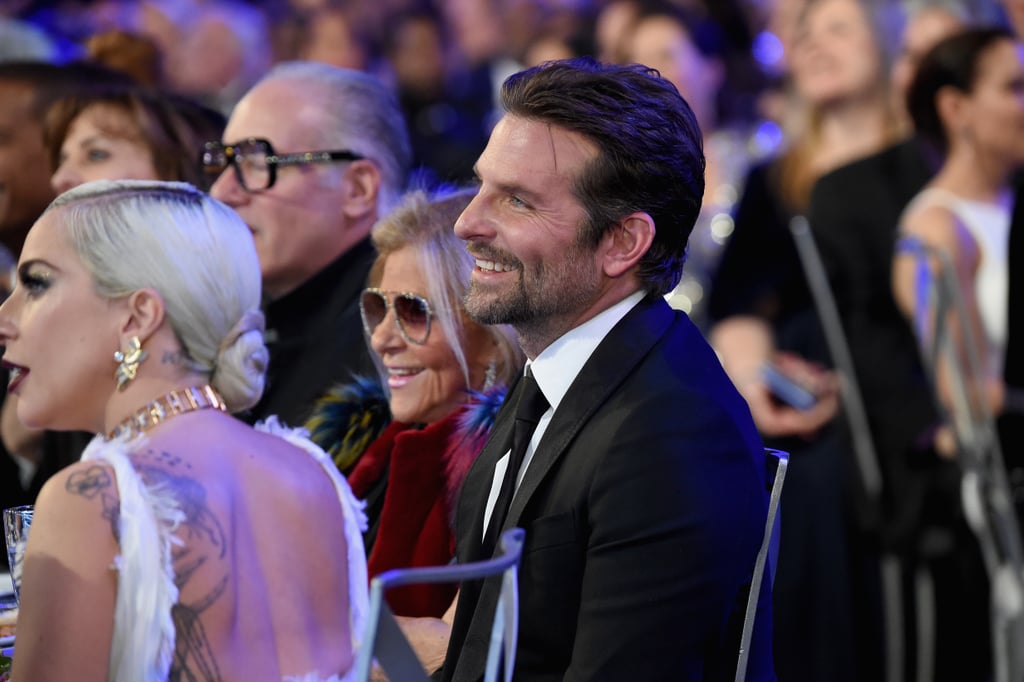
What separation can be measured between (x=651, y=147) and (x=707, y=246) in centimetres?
362

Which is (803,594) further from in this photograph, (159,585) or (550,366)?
(159,585)

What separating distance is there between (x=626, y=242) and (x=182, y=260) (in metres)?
0.70

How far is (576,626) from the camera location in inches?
74.9

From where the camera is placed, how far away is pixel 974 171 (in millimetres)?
4785

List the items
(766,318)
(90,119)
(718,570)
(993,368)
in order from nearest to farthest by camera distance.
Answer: (718,570), (90,119), (993,368), (766,318)

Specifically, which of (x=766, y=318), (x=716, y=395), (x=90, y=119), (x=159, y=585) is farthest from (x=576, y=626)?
(x=766, y=318)

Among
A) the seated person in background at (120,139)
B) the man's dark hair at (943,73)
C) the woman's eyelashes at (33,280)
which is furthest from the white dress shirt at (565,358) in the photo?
the man's dark hair at (943,73)

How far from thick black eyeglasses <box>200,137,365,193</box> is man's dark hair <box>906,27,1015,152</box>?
251 centimetres

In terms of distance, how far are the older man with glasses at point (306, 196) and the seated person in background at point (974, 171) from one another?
82.5 inches

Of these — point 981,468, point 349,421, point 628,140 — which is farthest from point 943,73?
point 628,140

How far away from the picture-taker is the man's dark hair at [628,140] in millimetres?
2002

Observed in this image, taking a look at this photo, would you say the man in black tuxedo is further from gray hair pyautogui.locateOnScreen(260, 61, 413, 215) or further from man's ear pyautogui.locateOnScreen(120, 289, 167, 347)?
gray hair pyautogui.locateOnScreen(260, 61, 413, 215)

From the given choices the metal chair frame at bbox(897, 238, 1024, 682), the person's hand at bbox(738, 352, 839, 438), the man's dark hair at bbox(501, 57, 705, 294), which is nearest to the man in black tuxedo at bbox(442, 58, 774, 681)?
the man's dark hair at bbox(501, 57, 705, 294)

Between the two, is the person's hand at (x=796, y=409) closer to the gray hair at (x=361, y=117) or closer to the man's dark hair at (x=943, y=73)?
the man's dark hair at (x=943, y=73)
